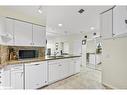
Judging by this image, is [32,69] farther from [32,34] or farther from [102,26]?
[102,26]

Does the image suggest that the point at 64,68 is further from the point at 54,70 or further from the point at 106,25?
the point at 106,25

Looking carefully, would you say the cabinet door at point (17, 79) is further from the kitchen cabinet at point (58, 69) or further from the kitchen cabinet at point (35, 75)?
the kitchen cabinet at point (58, 69)

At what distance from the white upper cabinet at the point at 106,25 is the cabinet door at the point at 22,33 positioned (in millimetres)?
2466

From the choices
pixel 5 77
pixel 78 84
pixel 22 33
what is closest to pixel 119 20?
pixel 78 84

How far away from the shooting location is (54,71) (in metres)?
4.37

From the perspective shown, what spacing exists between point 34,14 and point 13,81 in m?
2.34

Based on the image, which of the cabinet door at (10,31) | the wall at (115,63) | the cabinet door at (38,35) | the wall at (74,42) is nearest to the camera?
the cabinet door at (10,31)

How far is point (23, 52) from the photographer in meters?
3.93

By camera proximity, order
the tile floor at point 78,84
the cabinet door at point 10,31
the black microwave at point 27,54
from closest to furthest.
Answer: the cabinet door at point 10,31
the black microwave at point 27,54
the tile floor at point 78,84

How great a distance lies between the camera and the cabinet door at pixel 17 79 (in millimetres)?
2918

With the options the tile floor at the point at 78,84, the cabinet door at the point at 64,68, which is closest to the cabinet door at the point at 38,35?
the cabinet door at the point at 64,68

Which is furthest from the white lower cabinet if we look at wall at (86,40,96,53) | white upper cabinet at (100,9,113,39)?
wall at (86,40,96,53)

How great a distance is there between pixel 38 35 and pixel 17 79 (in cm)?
173

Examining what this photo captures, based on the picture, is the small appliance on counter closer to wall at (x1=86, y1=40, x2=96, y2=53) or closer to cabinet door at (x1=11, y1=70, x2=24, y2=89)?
cabinet door at (x1=11, y1=70, x2=24, y2=89)
